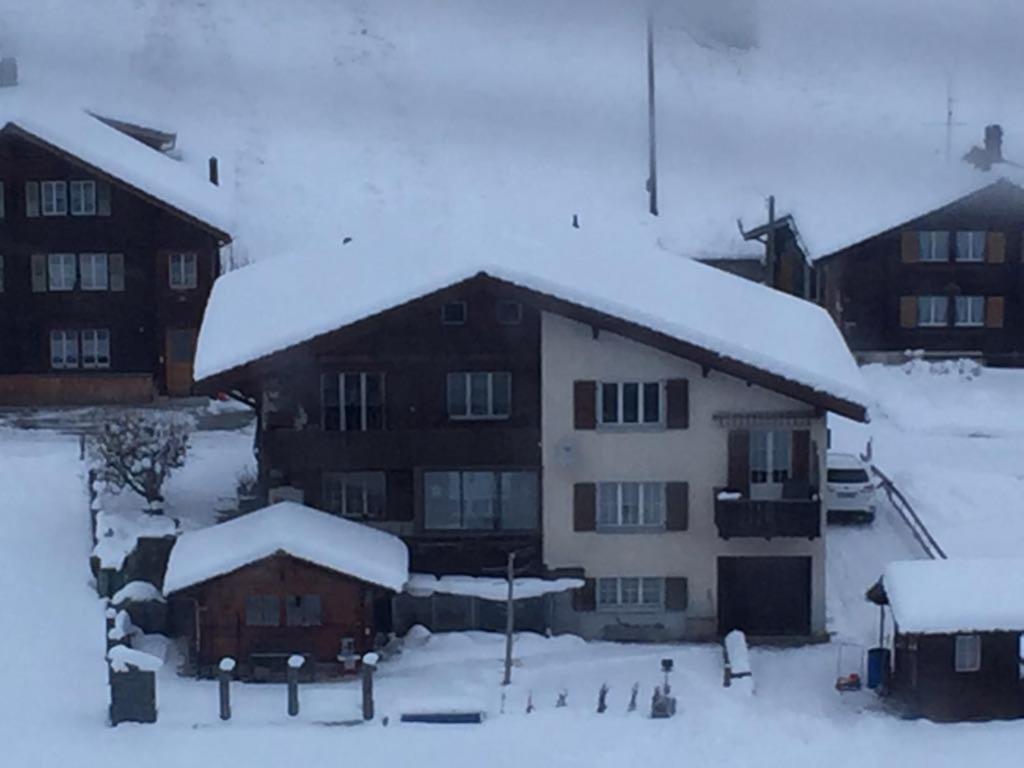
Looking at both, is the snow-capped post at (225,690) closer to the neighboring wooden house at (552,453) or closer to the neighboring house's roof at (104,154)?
the neighboring wooden house at (552,453)

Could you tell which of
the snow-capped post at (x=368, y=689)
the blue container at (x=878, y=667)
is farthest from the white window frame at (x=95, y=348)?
the blue container at (x=878, y=667)

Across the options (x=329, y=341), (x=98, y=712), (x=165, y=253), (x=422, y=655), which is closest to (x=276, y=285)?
(x=329, y=341)

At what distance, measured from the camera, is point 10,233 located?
3256 cm

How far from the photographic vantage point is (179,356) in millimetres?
32906

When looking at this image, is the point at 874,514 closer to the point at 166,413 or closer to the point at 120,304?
the point at 166,413

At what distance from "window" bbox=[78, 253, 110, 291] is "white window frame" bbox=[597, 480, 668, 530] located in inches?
585

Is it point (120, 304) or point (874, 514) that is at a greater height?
point (120, 304)

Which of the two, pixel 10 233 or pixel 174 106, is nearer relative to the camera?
pixel 10 233

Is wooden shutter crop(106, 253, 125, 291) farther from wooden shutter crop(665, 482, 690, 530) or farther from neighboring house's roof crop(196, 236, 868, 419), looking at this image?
wooden shutter crop(665, 482, 690, 530)

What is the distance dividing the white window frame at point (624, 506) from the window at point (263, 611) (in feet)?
13.0

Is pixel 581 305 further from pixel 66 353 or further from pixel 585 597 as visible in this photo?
pixel 66 353

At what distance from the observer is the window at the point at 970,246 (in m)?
36.0

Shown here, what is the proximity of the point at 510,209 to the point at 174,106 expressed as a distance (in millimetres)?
8595

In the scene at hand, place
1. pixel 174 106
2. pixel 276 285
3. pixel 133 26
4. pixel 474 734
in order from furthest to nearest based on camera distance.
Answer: pixel 174 106 → pixel 276 285 → pixel 474 734 → pixel 133 26
